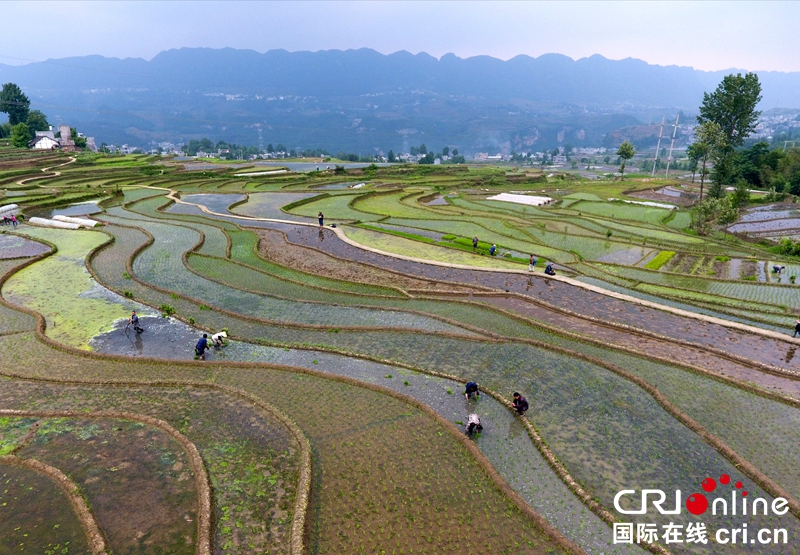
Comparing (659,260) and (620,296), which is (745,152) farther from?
(620,296)

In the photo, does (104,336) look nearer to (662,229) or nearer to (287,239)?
(287,239)

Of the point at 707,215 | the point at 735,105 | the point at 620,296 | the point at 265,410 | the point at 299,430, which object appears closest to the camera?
the point at 299,430

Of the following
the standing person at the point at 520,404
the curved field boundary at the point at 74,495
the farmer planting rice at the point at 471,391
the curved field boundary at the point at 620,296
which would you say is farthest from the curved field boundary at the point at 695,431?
the curved field boundary at the point at 74,495

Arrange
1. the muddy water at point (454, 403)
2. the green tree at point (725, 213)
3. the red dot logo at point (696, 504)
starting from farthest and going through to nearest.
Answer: the green tree at point (725, 213), the red dot logo at point (696, 504), the muddy water at point (454, 403)

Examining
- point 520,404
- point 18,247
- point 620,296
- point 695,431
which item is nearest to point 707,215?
point 620,296

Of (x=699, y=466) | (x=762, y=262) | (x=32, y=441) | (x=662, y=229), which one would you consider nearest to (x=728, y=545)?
(x=699, y=466)

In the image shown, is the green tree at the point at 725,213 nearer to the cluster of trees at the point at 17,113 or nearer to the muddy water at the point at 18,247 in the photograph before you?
the muddy water at the point at 18,247

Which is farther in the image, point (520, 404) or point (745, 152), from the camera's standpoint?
point (745, 152)
